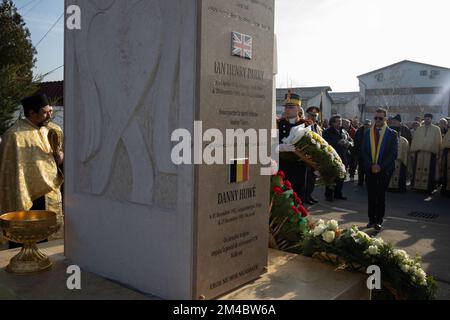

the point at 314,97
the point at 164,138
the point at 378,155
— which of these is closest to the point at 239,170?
the point at 164,138

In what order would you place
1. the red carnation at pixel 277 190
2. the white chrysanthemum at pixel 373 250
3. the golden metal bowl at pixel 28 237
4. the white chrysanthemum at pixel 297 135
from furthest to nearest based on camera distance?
the white chrysanthemum at pixel 297 135 < the red carnation at pixel 277 190 < the white chrysanthemum at pixel 373 250 < the golden metal bowl at pixel 28 237

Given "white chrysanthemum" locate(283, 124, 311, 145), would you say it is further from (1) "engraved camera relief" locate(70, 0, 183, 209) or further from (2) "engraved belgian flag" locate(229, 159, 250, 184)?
(1) "engraved camera relief" locate(70, 0, 183, 209)

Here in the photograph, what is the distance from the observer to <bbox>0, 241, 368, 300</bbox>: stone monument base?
2451mm

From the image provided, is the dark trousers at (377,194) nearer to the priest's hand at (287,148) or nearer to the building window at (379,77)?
the priest's hand at (287,148)

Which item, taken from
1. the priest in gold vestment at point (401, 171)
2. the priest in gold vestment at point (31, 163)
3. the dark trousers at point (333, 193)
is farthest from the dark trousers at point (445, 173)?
the priest in gold vestment at point (31, 163)

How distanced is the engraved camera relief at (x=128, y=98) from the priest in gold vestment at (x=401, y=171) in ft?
36.4

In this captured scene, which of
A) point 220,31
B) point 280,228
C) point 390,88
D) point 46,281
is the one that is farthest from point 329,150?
point 390,88

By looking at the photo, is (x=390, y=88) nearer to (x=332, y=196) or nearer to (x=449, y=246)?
(x=332, y=196)

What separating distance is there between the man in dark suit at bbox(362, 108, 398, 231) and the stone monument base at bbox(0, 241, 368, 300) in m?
4.57

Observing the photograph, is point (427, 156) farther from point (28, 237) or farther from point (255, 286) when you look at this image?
point (28, 237)

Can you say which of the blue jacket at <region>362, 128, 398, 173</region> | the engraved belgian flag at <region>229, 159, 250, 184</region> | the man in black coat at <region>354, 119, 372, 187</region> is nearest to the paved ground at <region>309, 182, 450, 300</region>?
the man in black coat at <region>354, 119, 372, 187</region>

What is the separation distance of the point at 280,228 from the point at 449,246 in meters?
3.96

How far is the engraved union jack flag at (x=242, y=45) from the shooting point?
243cm

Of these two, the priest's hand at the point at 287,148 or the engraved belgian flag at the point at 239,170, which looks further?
the priest's hand at the point at 287,148
